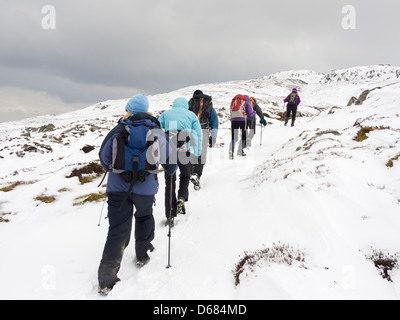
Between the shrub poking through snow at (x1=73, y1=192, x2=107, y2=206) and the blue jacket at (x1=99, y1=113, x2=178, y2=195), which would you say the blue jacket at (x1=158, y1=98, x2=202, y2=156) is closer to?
the blue jacket at (x1=99, y1=113, x2=178, y2=195)

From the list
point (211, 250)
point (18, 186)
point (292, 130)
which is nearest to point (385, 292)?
point (211, 250)

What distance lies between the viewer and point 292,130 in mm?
18734

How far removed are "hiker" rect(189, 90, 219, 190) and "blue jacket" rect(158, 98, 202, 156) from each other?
1944 mm

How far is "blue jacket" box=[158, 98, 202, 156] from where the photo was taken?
555cm

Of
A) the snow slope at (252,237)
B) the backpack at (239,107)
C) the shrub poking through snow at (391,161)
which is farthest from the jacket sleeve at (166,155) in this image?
the backpack at (239,107)

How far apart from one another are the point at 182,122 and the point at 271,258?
3.49 m

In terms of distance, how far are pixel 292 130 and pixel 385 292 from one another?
1718 cm

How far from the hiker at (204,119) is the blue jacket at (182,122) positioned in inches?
76.5

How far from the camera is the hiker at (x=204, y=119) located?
776cm

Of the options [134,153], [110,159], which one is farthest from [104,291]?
[134,153]

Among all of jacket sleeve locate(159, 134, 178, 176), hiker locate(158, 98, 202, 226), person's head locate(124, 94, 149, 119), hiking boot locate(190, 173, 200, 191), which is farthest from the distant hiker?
person's head locate(124, 94, 149, 119)

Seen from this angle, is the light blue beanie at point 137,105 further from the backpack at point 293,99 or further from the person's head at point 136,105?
the backpack at point 293,99

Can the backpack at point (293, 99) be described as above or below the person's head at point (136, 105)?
above
